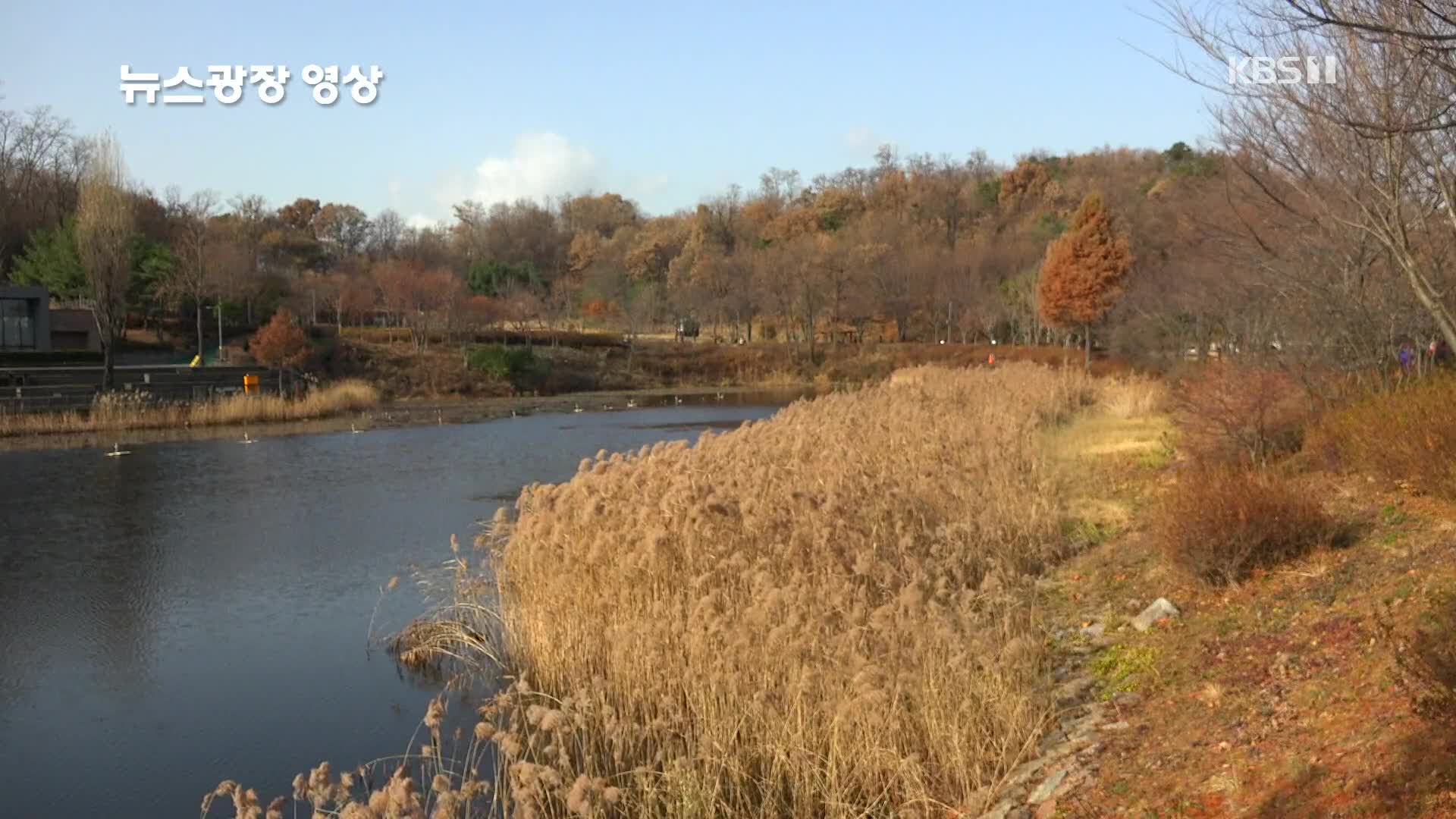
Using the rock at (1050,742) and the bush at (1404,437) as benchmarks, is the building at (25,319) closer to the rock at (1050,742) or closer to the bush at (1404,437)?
the bush at (1404,437)

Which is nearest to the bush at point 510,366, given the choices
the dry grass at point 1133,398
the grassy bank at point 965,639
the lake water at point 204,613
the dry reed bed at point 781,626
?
the lake water at point 204,613

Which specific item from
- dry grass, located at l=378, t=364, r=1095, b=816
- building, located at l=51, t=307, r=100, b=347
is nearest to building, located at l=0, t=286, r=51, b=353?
building, located at l=51, t=307, r=100, b=347

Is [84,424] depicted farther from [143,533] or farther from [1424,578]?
[1424,578]

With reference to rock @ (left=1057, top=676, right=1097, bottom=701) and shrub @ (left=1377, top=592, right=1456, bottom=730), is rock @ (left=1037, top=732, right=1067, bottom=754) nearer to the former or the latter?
rock @ (left=1057, top=676, right=1097, bottom=701)

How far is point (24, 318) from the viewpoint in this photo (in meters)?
40.7

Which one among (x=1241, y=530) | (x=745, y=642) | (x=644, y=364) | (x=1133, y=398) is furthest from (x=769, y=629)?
(x=644, y=364)

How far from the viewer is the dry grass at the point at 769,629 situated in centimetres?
604

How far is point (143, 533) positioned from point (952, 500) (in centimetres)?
1113

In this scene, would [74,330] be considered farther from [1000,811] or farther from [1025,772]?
[1000,811]

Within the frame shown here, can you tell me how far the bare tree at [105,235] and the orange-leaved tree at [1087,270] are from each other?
28.1 metres

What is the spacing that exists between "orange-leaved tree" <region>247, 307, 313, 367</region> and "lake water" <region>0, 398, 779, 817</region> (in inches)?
642

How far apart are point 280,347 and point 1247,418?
3495 cm

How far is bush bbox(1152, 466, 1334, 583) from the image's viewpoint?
764 cm

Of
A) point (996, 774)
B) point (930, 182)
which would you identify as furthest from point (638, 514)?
point (930, 182)
